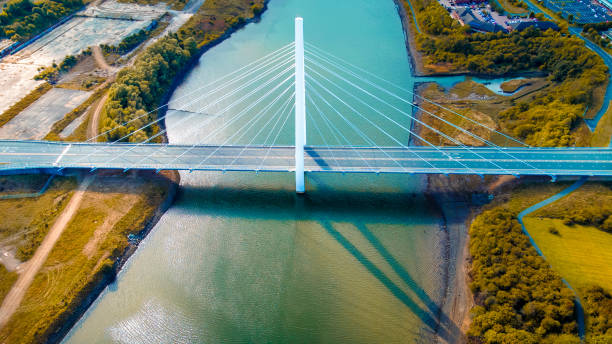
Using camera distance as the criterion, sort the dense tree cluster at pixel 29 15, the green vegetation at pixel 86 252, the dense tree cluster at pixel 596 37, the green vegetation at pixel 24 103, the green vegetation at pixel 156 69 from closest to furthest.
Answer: the green vegetation at pixel 86 252
the green vegetation at pixel 156 69
the green vegetation at pixel 24 103
the dense tree cluster at pixel 596 37
the dense tree cluster at pixel 29 15

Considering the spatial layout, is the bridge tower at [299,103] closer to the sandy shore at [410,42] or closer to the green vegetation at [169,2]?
the sandy shore at [410,42]

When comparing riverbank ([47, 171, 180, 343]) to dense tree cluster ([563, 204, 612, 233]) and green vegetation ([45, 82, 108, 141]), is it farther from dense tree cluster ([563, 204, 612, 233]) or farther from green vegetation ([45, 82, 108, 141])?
dense tree cluster ([563, 204, 612, 233])

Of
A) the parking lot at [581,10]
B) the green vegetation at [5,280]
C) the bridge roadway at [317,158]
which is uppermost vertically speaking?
the parking lot at [581,10]

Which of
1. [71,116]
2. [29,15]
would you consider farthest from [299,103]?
[29,15]

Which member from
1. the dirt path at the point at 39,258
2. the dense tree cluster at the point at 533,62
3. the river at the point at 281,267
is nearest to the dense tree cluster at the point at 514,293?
the river at the point at 281,267

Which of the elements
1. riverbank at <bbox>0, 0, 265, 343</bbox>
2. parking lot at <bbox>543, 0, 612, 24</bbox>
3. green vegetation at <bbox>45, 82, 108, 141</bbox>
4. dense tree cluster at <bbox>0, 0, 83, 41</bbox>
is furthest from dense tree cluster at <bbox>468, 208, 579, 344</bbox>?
dense tree cluster at <bbox>0, 0, 83, 41</bbox>

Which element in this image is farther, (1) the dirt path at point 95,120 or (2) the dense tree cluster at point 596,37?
(2) the dense tree cluster at point 596,37

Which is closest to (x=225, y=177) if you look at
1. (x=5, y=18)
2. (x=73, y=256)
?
(x=73, y=256)
